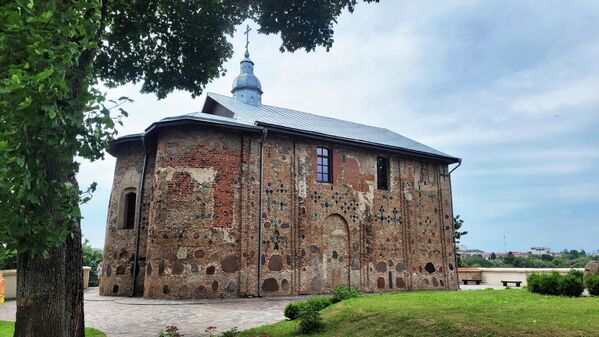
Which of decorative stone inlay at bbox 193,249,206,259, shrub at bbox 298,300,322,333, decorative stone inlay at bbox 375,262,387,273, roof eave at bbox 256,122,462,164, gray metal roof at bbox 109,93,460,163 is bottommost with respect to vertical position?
shrub at bbox 298,300,322,333

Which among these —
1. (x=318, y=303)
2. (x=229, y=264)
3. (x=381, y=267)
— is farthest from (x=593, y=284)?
(x=229, y=264)

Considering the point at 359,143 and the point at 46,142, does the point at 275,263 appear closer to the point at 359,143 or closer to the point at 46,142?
the point at 359,143

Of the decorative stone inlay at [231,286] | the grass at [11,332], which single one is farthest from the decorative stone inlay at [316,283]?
the grass at [11,332]

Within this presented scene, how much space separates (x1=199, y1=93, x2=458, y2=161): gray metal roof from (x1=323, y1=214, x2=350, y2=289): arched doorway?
359 cm

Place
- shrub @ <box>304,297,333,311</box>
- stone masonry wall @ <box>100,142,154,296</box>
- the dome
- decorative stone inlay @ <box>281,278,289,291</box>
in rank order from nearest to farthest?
1. shrub @ <box>304,297,333,311</box>
2. stone masonry wall @ <box>100,142,154,296</box>
3. decorative stone inlay @ <box>281,278,289,291</box>
4. the dome

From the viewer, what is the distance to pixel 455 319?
23.0 feet

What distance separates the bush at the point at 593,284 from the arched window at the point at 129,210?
14621mm

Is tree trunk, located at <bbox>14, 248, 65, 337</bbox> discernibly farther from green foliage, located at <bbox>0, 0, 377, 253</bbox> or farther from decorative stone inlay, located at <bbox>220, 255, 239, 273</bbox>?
decorative stone inlay, located at <bbox>220, 255, 239, 273</bbox>

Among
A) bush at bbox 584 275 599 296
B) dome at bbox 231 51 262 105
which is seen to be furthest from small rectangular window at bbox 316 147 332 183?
bush at bbox 584 275 599 296

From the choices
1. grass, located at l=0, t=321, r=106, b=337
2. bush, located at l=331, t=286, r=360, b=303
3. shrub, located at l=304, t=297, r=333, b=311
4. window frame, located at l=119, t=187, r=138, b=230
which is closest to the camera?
grass, located at l=0, t=321, r=106, b=337

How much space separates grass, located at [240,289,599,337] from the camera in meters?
6.50

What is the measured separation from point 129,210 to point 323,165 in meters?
7.92

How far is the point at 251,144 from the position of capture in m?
16.0

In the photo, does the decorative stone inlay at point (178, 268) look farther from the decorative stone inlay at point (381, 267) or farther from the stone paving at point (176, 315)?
the decorative stone inlay at point (381, 267)
